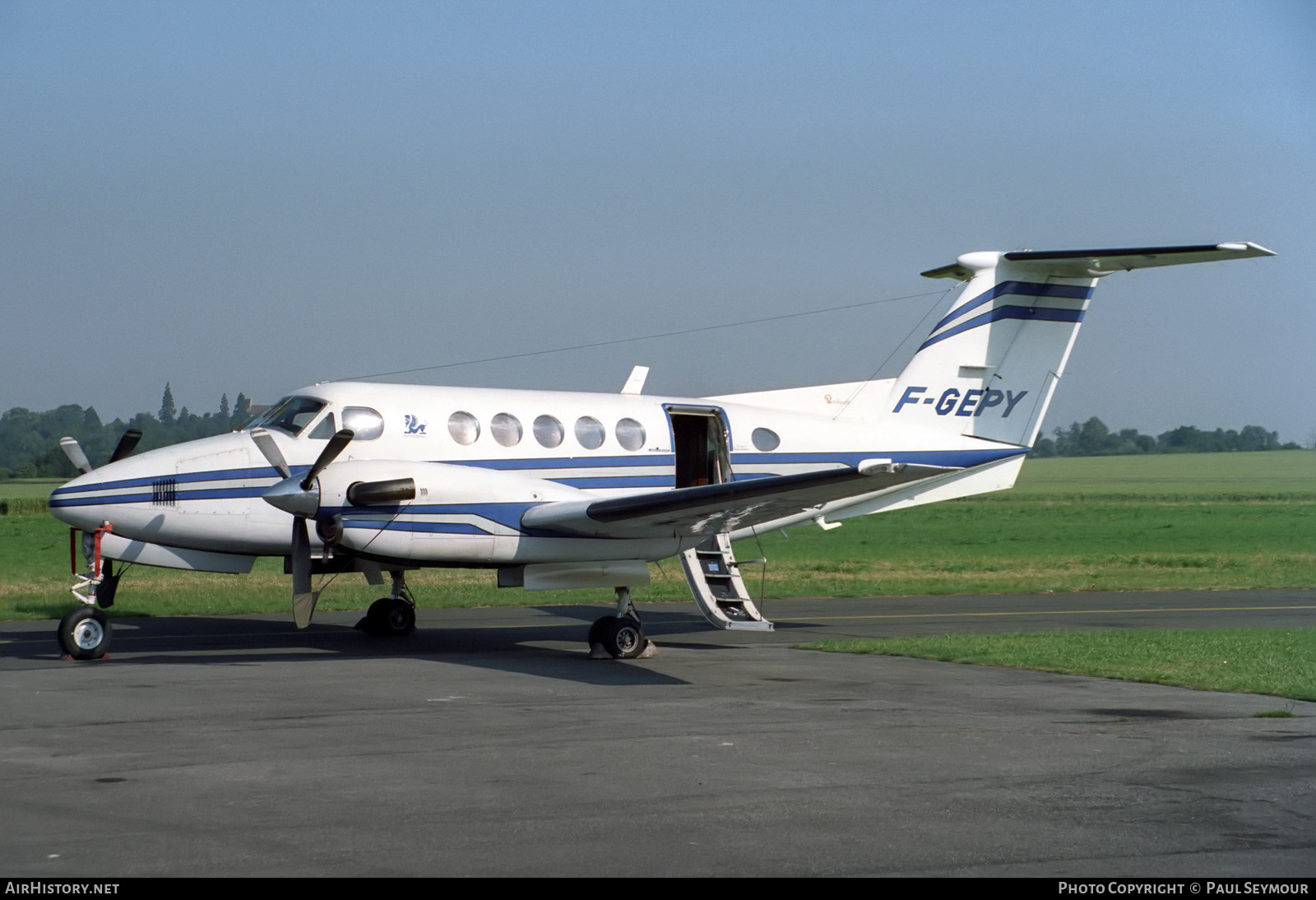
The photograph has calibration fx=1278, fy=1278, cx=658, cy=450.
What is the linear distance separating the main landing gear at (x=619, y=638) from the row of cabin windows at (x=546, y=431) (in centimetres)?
250

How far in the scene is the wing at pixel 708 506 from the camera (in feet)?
41.1

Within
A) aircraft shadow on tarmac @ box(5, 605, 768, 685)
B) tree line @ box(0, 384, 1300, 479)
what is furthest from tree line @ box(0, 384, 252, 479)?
aircraft shadow on tarmac @ box(5, 605, 768, 685)

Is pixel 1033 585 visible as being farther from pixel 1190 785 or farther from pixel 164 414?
pixel 164 414

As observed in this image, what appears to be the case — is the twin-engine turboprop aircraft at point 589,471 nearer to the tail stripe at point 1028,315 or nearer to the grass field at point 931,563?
the tail stripe at point 1028,315

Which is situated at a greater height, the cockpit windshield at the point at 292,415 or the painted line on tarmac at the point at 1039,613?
the cockpit windshield at the point at 292,415

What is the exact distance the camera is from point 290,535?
15133mm

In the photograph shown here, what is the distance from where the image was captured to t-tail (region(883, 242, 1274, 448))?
18.5 meters

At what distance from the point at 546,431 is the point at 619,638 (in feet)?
10.1

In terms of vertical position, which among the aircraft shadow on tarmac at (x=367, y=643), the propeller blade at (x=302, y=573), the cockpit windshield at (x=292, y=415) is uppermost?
the cockpit windshield at (x=292, y=415)

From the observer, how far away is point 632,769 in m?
8.13

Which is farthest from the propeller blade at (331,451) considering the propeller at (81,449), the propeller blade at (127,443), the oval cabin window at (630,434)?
the oval cabin window at (630,434)

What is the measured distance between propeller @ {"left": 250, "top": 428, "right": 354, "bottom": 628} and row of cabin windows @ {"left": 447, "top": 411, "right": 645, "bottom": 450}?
5.10ft
